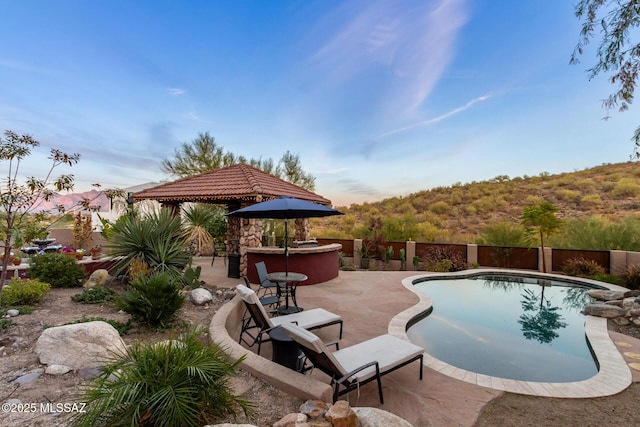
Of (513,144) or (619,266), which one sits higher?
(513,144)

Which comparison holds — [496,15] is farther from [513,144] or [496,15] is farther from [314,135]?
[513,144]

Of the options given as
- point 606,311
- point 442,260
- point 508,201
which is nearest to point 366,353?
point 606,311

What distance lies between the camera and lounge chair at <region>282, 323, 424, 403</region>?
2982mm

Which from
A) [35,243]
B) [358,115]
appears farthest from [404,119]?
[35,243]

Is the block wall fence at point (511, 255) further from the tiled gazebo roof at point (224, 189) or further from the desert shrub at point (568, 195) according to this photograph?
the desert shrub at point (568, 195)

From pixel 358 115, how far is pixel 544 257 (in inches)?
419

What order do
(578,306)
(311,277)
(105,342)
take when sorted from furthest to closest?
1. (311,277)
2. (578,306)
3. (105,342)

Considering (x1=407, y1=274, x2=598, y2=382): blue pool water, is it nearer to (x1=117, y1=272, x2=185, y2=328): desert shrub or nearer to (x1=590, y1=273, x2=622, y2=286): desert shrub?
(x1=590, y1=273, x2=622, y2=286): desert shrub

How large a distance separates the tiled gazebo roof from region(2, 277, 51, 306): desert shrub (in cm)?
549

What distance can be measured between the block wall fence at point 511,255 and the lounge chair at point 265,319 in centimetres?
995

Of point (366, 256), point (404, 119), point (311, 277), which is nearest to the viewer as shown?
point (311, 277)

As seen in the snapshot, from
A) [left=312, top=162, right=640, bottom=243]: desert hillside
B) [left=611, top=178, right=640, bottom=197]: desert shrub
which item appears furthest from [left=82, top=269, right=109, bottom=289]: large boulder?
[left=611, top=178, right=640, bottom=197]: desert shrub

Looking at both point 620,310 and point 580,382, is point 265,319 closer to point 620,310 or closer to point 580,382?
point 580,382

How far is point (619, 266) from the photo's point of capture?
11.2 m
